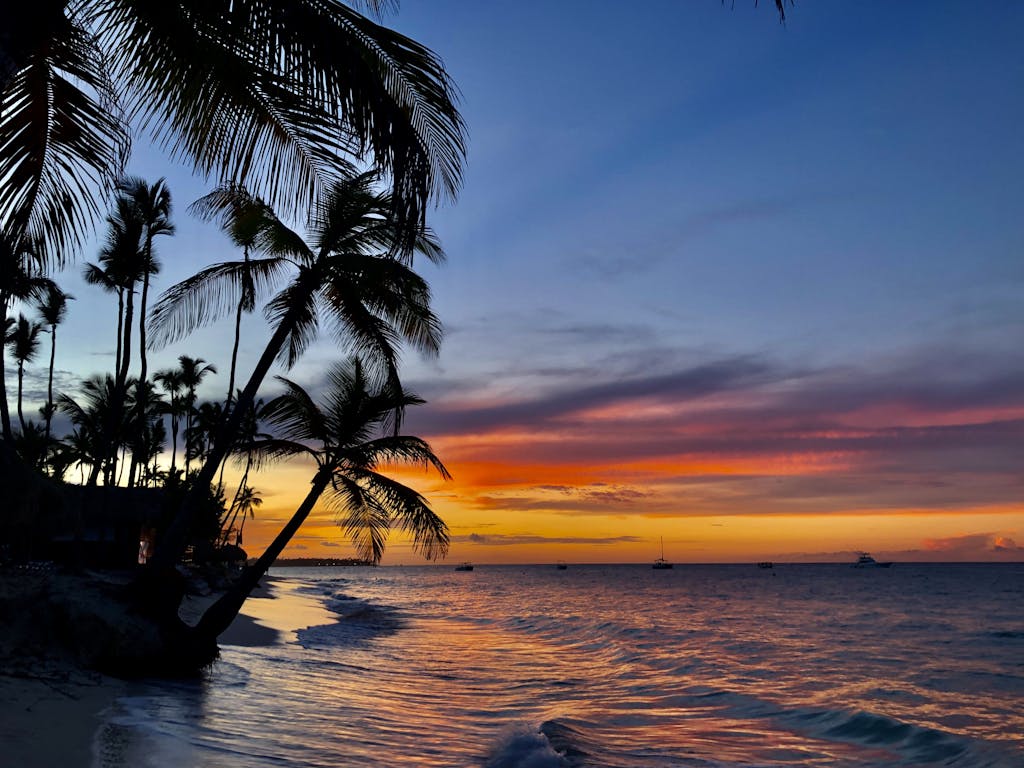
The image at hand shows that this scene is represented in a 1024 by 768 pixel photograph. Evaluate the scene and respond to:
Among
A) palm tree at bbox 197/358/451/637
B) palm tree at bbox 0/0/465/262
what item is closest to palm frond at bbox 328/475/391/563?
palm tree at bbox 197/358/451/637

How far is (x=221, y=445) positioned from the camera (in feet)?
38.9

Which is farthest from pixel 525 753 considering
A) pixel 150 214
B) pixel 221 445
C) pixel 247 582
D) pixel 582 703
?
pixel 150 214

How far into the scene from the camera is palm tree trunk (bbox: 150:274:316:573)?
10836 millimetres

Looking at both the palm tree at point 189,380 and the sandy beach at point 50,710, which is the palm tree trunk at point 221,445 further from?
the palm tree at point 189,380

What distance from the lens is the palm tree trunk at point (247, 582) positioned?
1140 centimetres

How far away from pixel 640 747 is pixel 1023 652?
18.5 m

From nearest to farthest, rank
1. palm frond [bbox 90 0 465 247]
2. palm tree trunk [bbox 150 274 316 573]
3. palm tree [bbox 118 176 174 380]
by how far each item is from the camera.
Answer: palm frond [bbox 90 0 465 247] → palm tree trunk [bbox 150 274 316 573] → palm tree [bbox 118 176 174 380]

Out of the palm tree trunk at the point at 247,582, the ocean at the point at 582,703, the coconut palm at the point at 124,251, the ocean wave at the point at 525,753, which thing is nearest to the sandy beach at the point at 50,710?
the ocean at the point at 582,703

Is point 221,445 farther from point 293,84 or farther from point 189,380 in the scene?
point 189,380

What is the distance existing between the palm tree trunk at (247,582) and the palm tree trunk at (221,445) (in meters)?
1.10

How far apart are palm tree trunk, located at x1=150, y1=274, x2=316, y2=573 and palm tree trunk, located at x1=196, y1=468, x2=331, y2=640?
1.10 metres

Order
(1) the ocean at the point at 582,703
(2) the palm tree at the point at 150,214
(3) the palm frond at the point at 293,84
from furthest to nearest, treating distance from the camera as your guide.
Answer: (2) the palm tree at the point at 150,214
(1) the ocean at the point at 582,703
(3) the palm frond at the point at 293,84

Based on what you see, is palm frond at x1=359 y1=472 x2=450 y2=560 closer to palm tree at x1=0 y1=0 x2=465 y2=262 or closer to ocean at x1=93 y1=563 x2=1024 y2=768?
ocean at x1=93 y1=563 x2=1024 y2=768

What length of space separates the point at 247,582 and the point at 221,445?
8.15 ft
